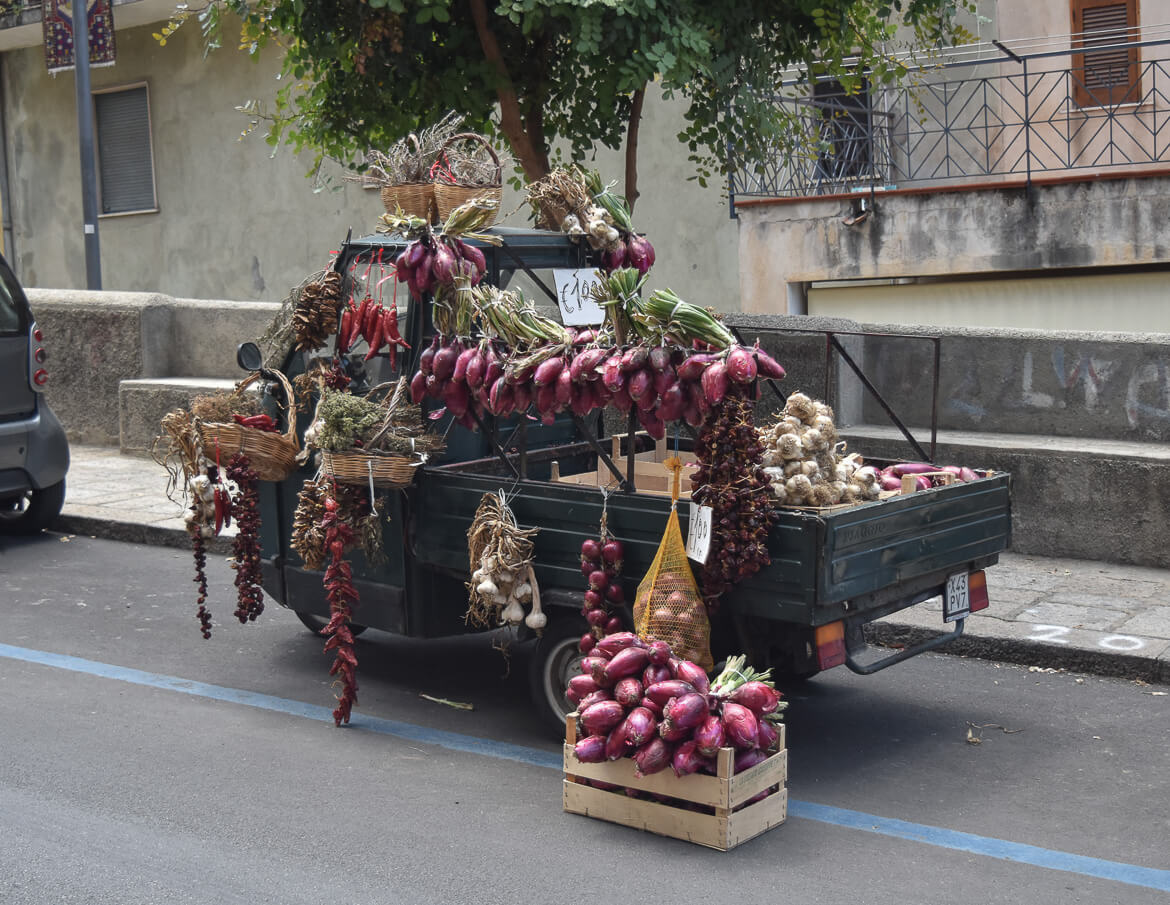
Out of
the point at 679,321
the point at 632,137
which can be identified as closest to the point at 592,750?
the point at 679,321

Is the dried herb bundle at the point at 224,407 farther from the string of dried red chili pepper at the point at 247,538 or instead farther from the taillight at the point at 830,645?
the taillight at the point at 830,645

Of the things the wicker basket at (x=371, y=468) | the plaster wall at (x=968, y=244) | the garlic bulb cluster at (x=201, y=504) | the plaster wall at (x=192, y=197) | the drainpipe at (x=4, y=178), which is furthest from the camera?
the drainpipe at (x=4, y=178)

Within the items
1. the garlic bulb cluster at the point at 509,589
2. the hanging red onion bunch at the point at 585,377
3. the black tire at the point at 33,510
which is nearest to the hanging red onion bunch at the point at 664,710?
the garlic bulb cluster at the point at 509,589

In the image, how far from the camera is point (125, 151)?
2017cm

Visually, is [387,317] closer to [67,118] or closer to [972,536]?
[972,536]

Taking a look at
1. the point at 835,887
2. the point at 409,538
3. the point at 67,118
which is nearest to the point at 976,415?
the point at 409,538

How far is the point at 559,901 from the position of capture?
4.08m

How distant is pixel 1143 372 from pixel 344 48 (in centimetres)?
513

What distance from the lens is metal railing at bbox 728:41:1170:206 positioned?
13.3m

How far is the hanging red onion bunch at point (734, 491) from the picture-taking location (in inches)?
188

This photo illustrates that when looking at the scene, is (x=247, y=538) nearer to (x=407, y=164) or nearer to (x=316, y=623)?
(x=316, y=623)

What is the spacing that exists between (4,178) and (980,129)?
1534 cm

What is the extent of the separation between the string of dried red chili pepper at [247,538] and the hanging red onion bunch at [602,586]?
1772mm

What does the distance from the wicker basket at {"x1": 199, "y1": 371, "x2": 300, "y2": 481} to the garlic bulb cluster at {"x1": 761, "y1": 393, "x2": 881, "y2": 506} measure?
2206 millimetres
